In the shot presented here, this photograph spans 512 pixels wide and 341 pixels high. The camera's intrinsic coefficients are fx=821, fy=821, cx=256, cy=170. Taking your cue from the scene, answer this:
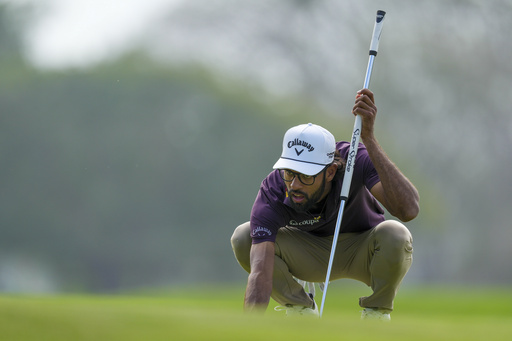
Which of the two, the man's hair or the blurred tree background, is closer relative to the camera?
the man's hair

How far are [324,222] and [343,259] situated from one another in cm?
25

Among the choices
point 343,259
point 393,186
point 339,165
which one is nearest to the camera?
point 393,186

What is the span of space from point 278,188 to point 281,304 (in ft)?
2.44

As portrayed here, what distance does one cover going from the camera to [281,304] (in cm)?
437

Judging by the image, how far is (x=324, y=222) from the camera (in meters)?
4.09

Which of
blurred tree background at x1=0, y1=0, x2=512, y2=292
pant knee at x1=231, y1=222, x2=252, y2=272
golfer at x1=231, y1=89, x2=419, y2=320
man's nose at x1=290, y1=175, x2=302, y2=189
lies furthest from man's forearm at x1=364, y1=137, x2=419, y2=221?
blurred tree background at x1=0, y1=0, x2=512, y2=292

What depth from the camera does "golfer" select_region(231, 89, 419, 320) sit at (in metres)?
3.75

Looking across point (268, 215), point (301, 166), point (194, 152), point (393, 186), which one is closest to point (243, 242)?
point (268, 215)

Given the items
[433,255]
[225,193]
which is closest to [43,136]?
[225,193]

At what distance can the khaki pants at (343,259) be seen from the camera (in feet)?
12.9

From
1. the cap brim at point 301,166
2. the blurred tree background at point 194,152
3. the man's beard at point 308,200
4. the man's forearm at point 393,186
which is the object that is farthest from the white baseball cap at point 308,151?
the blurred tree background at point 194,152

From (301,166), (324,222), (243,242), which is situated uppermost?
(301,166)

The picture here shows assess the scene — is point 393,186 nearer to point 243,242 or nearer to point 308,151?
point 308,151

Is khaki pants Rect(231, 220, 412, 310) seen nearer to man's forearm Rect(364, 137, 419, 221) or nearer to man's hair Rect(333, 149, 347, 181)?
man's forearm Rect(364, 137, 419, 221)
